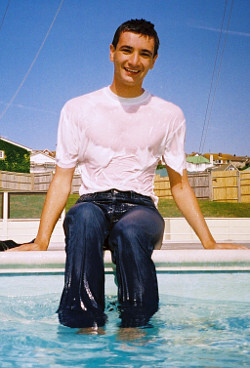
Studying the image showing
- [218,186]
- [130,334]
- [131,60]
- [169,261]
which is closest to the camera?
[130,334]

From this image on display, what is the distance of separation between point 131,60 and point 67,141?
1.71 ft

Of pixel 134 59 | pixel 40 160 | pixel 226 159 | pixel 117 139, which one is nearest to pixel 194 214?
pixel 117 139

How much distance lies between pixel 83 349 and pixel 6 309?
0.85 metres

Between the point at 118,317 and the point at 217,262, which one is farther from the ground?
the point at 217,262

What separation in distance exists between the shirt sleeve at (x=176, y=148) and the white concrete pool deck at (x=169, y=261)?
48 cm

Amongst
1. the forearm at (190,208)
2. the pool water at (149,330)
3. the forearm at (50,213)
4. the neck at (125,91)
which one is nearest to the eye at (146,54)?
the neck at (125,91)

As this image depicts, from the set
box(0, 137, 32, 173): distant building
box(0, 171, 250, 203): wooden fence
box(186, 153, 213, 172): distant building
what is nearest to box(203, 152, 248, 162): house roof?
box(186, 153, 213, 172): distant building

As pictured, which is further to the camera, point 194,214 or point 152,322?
point 194,214

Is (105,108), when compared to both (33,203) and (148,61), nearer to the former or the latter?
(148,61)

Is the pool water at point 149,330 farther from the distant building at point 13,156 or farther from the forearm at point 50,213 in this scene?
the distant building at point 13,156

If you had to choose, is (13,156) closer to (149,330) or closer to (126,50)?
→ (126,50)

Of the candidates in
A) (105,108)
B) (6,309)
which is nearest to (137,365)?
(6,309)

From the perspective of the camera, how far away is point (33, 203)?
87.5ft

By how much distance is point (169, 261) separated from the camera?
2.21 m
